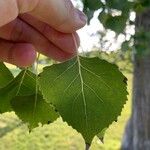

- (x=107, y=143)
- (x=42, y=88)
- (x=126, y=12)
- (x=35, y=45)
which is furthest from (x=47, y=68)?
(x=107, y=143)

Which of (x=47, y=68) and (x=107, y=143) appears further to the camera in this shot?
(x=107, y=143)

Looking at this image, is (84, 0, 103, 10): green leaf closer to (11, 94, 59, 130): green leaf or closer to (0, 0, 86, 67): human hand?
(0, 0, 86, 67): human hand

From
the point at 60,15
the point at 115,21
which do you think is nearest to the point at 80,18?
the point at 60,15

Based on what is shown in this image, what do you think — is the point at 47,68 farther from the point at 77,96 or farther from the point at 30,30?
the point at 30,30

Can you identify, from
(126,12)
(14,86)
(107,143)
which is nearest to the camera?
(14,86)

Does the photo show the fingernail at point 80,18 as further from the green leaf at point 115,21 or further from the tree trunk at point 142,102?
the tree trunk at point 142,102

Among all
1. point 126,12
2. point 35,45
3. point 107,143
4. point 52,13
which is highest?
point 52,13

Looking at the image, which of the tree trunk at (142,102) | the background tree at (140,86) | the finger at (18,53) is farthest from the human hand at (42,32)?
the tree trunk at (142,102)

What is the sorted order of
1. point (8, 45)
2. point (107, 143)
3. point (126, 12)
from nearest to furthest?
point (8, 45), point (126, 12), point (107, 143)
